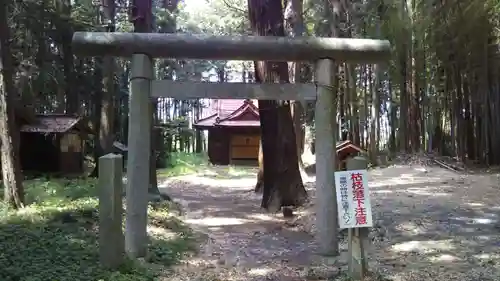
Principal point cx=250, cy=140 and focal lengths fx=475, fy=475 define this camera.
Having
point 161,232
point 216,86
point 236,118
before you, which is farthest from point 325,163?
point 236,118

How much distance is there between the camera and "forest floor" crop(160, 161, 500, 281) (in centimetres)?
539

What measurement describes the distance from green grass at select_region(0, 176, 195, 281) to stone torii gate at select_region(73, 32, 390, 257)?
576mm

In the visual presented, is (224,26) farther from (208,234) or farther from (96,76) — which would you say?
(208,234)

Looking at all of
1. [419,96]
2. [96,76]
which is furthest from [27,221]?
[419,96]

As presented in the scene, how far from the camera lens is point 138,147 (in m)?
5.74

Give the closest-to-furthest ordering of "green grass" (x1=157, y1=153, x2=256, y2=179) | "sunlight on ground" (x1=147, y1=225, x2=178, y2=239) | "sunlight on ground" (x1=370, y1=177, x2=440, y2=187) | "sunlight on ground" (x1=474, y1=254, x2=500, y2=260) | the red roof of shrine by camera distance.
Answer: "sunlight on ground" (x1=474, y1=254, x2=500, y2=260)
"sunlight on ground" (x1=147, y1=225, x2=178, y2=239)
"sunlight on ground" (x1=370, y1=177, x2=440, y2=187)
"green grass" (x1=157, y1=153, x2=256, y2=179)
the red roof of shrine

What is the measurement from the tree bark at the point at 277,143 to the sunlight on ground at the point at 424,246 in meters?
3.64

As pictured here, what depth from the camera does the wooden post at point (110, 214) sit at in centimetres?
476

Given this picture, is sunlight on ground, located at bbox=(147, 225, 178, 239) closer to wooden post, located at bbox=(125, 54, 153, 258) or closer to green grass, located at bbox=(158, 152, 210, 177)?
wooden post, located at bbox=(125, 54, 153, 258)

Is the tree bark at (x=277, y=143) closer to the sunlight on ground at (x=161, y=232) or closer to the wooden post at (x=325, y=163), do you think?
the sunlight on ground at (x=161, y=232)

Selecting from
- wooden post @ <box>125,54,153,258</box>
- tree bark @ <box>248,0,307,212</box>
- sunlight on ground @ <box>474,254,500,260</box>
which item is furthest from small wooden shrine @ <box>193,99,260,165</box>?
sunlight on ground @ <box>474,254,500,260</box>

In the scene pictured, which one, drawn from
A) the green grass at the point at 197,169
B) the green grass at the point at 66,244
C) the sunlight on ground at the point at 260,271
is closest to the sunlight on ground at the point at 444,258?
the sunlight on ground at the point at 260,271

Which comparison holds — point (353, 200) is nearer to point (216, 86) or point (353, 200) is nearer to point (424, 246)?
point (424, 246)

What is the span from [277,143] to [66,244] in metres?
5.32
